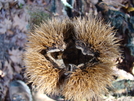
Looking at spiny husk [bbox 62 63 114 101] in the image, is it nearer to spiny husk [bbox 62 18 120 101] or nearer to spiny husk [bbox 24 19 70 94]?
spiny husk [bbox 62 18 120 101]

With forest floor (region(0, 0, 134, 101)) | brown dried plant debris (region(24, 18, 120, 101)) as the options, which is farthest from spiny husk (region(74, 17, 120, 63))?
forest floor (region(0, 0, 134, 101))

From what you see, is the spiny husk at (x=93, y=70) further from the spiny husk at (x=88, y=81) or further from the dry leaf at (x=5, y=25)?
the dry leaf at (x=5, y=25)

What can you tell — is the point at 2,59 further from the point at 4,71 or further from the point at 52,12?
the point at 52,12

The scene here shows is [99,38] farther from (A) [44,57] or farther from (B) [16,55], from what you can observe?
(B) [16,55]

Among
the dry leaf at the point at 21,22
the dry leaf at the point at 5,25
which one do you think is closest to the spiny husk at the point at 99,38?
the dry leaf at the point at 21,22

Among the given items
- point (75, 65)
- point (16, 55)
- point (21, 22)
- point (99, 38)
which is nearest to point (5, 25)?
point (21, 22)

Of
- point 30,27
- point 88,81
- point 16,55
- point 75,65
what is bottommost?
point 88,81

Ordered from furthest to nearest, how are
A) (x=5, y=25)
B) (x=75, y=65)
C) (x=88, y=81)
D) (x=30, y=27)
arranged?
(x=30, y=27) → (x=5, y=25) → (x=75, y=65) → (x=88, y=81)
